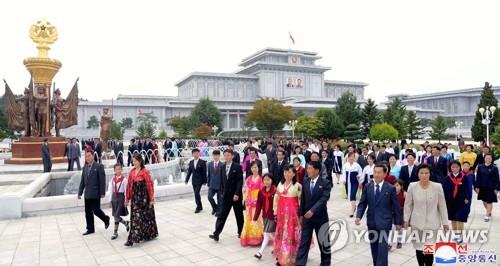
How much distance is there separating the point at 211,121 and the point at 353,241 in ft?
168

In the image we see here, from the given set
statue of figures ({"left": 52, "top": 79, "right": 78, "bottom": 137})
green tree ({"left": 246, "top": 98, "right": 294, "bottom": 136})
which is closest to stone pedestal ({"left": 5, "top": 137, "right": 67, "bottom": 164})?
statue of figures ({"left": 52, "top": 79, "right": 78, "bottom": 137})

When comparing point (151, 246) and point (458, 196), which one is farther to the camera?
point (458, 196)

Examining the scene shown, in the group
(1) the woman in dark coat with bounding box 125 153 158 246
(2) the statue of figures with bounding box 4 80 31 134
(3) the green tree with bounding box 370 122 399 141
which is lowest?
(1) the woman in dark coat with bounding box 125 153 158 246

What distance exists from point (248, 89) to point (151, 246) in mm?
78773

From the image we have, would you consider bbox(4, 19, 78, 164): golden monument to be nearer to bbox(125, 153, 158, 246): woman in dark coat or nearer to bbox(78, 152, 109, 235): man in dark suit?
bbox(78, 152, 109, 235): man in dark suit

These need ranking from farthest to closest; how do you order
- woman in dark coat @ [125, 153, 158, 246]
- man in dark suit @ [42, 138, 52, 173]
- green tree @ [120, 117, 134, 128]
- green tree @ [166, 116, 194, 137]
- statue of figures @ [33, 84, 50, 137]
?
green tree @ [120, 117, 134, 128] → green tree @ [166, 116, 194, 137] → statue of figures @ [33, 84, 50, 137] → man in dark suit @ [42, 138, 52, 173] → woman in dark coat @ [125, 153, 158, 246]

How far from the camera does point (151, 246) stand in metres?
6.34

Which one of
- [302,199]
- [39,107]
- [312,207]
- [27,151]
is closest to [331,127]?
[39,107]

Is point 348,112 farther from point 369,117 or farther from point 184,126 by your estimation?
point 184,126

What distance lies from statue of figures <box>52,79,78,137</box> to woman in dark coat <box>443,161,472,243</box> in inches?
734

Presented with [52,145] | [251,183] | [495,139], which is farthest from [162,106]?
[251,183]

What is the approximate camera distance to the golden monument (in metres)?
18.1

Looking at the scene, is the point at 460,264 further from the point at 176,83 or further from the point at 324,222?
the point at 176,83

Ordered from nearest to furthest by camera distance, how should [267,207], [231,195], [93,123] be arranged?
1. [267,207]
2. [231,195]
3. [93,123]
